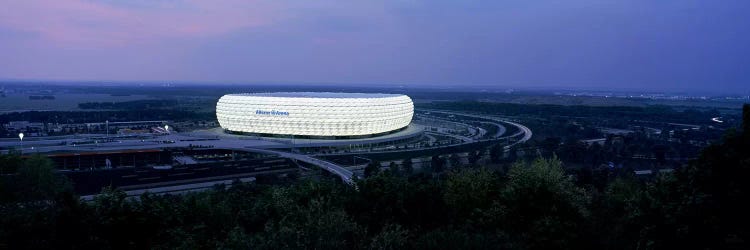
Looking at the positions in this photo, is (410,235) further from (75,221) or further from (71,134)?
(71,134)

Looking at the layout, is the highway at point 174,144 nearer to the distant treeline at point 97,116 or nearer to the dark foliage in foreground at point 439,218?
the dark foliage in foreground at point 439,218

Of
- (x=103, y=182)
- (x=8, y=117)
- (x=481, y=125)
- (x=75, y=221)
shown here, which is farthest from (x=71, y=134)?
(x=75, y=221)

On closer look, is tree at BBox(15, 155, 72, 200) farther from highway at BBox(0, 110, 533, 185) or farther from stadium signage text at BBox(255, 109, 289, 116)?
stadium signage text at BBox(255, 109, 289, 116)

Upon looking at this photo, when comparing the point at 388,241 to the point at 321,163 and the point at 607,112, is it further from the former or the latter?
the point at 607,112

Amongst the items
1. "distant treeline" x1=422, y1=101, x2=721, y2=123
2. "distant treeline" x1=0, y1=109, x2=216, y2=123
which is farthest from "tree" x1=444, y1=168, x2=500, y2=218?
"distant treeline" x1=422, y1=101, x2=721, y2=123

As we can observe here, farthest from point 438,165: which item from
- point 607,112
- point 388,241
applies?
point 607,112

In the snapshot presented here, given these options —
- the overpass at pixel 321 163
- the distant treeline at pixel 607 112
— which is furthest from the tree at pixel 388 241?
the distant treeline at pixel 607 112

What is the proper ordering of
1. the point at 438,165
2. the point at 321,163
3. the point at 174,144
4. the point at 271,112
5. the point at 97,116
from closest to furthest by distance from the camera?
the point at 438,165
the point at 321,163
the point at 174,144
the point at 271,112
the point at 97,116
